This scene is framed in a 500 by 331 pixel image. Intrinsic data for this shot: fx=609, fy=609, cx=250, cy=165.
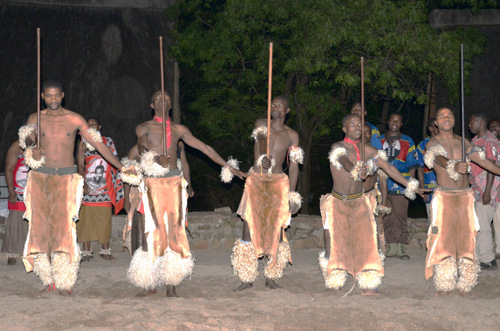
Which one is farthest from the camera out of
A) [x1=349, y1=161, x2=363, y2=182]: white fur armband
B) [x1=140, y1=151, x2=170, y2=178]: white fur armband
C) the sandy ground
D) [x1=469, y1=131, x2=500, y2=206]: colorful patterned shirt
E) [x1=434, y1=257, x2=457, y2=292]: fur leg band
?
[x1=469, y1=131, x2=500, y2=206]: colorful patterned shirt

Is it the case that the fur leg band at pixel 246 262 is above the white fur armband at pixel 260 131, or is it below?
→ below

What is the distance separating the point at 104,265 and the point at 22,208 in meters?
1.30

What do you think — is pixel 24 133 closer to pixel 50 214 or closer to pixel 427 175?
pixel 50 214

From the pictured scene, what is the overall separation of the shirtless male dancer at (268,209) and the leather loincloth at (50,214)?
1.78 m

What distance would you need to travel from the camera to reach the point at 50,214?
6.23 meters

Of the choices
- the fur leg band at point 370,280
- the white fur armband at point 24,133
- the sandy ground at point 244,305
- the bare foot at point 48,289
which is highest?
the white fur armband at point 24,133

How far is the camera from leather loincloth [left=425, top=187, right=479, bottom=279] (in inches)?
249

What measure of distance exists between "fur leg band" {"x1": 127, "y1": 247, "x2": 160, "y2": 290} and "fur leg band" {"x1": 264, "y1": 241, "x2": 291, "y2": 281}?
1.22 metres

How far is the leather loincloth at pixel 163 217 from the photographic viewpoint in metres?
6.20

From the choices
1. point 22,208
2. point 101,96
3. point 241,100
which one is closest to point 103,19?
point 101,96

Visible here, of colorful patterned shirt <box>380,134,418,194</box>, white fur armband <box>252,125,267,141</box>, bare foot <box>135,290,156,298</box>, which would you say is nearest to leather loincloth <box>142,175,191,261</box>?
bare foot <box>135,290,156,298</box>

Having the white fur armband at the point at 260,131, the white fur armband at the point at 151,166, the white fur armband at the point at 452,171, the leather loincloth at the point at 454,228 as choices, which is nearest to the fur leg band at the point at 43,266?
the white fur armband at the point at 151,166

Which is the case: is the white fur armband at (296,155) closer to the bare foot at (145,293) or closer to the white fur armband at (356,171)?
the white fur armband at (356,171)

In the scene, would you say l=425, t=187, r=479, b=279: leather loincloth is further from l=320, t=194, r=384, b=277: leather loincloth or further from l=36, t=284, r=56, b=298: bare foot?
l=36, t=284, r=56, b=298: bare foot
